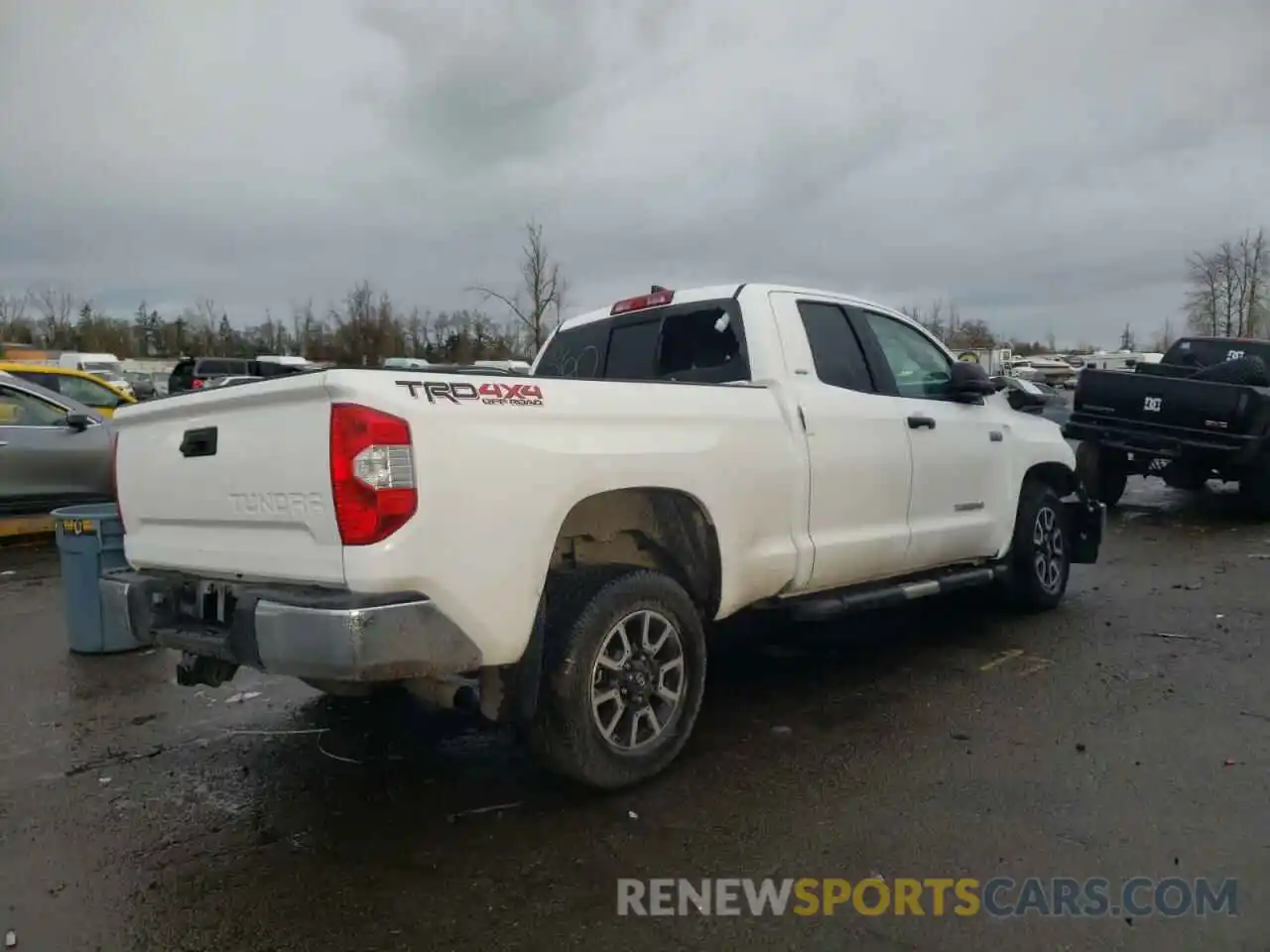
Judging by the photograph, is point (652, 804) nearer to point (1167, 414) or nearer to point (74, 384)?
point (1167, 414)

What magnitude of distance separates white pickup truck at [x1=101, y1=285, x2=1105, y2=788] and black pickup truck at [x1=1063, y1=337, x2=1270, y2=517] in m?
5.73

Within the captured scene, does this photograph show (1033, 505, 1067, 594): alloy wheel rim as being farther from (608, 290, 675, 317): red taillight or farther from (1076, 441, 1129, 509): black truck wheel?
(1076, 441, 1129, 509): black truck wheel

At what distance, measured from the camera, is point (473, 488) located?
3.19m

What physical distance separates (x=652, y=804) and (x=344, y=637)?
1392mm

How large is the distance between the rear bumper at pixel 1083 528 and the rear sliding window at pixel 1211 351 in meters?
7.54

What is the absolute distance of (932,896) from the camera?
3.03 m

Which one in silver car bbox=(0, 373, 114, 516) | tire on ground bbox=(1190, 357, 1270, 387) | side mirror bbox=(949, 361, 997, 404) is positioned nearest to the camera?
side mirror bbox=(949, 361, 997, 404)

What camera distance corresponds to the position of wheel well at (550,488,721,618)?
151 inches

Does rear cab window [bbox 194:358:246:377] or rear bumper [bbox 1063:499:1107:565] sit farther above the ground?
rear cab window [bbox 194:358:246:377]

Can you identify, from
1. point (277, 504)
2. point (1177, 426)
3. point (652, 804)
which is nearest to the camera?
point (277, 504)

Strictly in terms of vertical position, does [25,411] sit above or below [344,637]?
above

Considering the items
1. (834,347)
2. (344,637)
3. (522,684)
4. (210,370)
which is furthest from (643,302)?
(210,370)

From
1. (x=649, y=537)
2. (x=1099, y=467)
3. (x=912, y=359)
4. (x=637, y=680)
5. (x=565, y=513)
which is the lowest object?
(x=637, y=680)

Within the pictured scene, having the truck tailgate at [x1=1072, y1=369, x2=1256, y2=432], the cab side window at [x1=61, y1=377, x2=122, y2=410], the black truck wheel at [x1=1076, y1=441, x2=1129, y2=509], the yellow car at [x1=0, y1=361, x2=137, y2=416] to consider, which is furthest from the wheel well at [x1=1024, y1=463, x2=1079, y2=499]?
the cab side window at [x1=61, y1=377, x2=122, y2=410]
